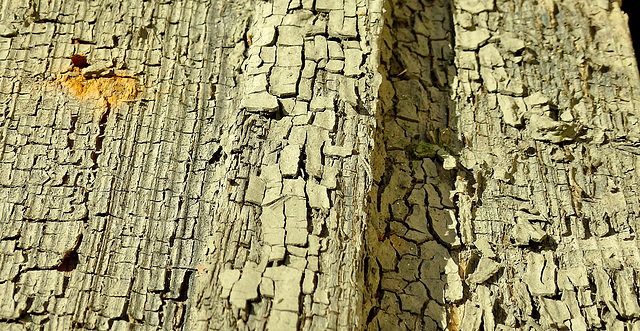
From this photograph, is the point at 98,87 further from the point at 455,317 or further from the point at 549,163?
the point at 549,163

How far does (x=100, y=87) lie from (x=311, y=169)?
0.60 m

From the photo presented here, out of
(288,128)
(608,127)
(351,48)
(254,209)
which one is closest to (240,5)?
(351,48)

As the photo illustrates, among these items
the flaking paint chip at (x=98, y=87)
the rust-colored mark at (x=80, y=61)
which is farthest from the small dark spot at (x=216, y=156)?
the rust-colored mark at (x=80, y=61)

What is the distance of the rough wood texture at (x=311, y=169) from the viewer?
116 cm

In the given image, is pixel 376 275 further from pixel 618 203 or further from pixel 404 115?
pixel 618 203

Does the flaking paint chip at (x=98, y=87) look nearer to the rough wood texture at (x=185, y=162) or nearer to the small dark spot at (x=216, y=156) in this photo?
the rough wood texture at (x=185, y=162)

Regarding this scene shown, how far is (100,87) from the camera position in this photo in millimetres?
1395

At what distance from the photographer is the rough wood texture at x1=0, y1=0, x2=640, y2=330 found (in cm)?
116

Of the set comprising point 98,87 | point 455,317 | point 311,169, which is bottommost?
point 455,317

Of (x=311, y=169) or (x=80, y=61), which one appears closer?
(x=311, y=169)

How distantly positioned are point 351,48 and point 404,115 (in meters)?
0.23

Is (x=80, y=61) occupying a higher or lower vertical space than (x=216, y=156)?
higher

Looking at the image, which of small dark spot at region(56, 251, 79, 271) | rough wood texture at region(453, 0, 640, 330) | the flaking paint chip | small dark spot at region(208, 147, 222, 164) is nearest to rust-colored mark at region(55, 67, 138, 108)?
the flaking paint chip

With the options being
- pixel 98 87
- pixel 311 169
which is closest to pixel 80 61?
pixel 98 87
